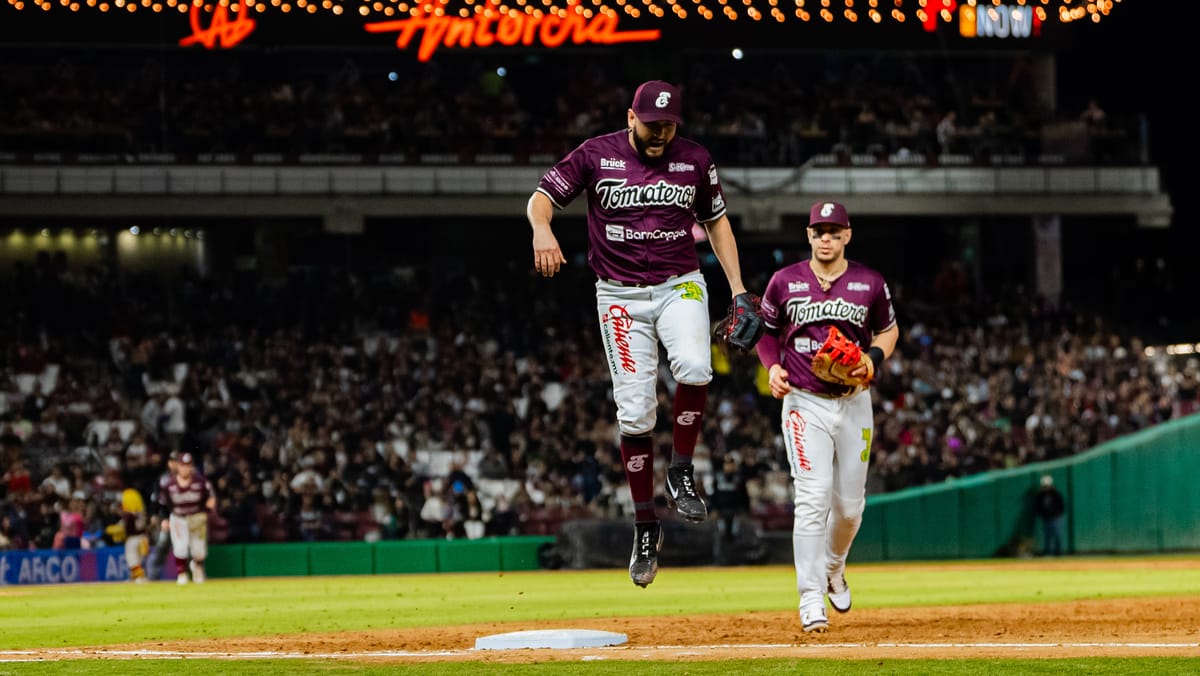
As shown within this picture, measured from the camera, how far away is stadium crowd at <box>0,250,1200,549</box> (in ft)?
76.9

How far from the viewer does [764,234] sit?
36.0 m

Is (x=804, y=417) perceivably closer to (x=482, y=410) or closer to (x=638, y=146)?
(x=638, y=146)

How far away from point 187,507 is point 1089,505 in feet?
44.9

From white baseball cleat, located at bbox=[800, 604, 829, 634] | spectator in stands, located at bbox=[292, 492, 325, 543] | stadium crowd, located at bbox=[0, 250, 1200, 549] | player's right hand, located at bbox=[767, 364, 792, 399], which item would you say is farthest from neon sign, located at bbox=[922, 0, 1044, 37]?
white baseball cleat, located at bbox=[800, 604, 829, 634]

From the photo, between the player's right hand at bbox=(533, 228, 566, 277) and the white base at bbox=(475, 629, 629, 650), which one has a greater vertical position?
the player's right hand at bbox=(533, 228, 566, 277)

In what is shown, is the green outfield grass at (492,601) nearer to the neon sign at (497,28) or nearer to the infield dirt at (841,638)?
the infield dirt at (841,638)

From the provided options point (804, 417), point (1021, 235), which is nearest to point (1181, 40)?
point (1021, 235)

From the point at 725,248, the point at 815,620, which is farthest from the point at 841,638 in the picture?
the point at 725,248

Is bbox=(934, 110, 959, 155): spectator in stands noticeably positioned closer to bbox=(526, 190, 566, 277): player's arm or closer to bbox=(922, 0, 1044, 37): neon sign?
bbox=(922, 0, 1044, 37): neon sign

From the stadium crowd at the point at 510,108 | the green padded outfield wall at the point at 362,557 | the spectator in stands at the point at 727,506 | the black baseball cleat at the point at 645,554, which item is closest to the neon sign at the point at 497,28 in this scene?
the stadium crowd at the point at 510,108

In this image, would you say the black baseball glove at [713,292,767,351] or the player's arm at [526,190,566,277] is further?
the black baseball glove at [713,292,767,351]

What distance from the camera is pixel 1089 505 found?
25031mm

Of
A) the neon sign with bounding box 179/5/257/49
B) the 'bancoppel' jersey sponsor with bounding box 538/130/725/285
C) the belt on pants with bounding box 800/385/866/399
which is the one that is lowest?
the belt on pants with bounding box 800/385/866/399

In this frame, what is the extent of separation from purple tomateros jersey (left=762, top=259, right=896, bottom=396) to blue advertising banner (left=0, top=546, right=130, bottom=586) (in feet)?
47.9
